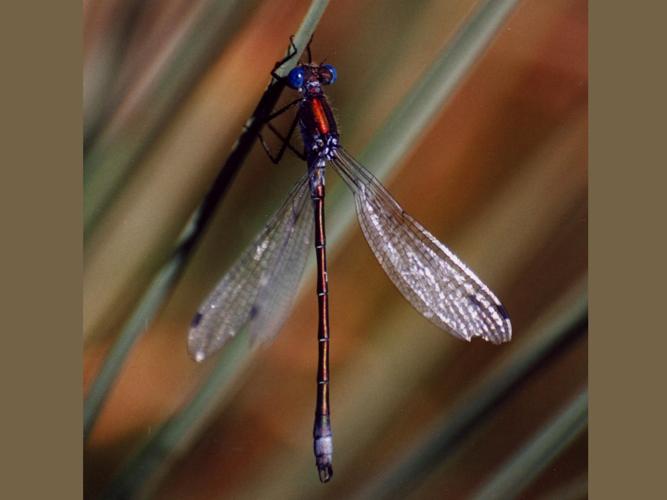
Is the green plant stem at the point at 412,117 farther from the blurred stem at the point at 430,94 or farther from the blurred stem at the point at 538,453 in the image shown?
the blurred stem at the point at 538,453

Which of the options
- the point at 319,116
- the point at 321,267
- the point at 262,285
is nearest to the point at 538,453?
the point at 321,267

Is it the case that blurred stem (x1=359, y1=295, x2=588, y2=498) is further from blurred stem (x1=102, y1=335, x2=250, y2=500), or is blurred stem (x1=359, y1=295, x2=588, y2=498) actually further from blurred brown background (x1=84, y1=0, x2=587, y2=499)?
blurred stem (x1=102, y1=335, x2=250, y2=500)

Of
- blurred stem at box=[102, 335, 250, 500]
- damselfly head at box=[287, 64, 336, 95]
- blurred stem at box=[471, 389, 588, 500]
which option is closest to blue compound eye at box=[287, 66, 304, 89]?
damselfly head at box=[287, 64, 336, 95]

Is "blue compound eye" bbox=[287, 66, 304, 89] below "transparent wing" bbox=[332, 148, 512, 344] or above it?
above

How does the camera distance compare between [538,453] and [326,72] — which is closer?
[326,72]

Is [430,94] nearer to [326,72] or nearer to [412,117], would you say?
[412,117]

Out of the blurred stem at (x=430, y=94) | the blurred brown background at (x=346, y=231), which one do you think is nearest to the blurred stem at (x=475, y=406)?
the blurred brown background at (x=346, y=231)

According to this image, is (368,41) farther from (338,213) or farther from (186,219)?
(186,219)

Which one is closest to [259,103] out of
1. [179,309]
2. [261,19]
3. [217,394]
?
[261,19]
